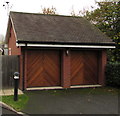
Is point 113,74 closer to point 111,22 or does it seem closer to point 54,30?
point 54,30

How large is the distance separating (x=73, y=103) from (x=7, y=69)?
4404 millimetres

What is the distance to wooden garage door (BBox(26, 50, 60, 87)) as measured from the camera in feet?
33.3

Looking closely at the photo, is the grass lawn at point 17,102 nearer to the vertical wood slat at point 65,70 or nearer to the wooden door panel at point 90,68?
Answer: the vertical wood slat at point 65,70

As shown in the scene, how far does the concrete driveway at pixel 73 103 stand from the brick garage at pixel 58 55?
1134 millimetres

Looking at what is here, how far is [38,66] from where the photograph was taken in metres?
10.2

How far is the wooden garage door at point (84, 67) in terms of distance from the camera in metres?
10.9

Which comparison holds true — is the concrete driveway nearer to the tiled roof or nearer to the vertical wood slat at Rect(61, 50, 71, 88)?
the vertical wood slat at Rect(61, 50, 71, 88)

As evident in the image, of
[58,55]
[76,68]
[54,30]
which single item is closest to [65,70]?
[76,68]

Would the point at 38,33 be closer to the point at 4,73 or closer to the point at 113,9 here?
the point at 4,73

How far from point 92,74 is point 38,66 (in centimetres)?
336

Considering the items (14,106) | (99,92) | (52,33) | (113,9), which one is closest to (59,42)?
(52,33)

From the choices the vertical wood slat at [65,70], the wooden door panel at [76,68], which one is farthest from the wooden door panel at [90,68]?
the vertical wood slat at [65,70]

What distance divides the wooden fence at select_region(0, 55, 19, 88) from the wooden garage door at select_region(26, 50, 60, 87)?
800 millimetres

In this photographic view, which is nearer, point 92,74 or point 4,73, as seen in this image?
point 4,73
